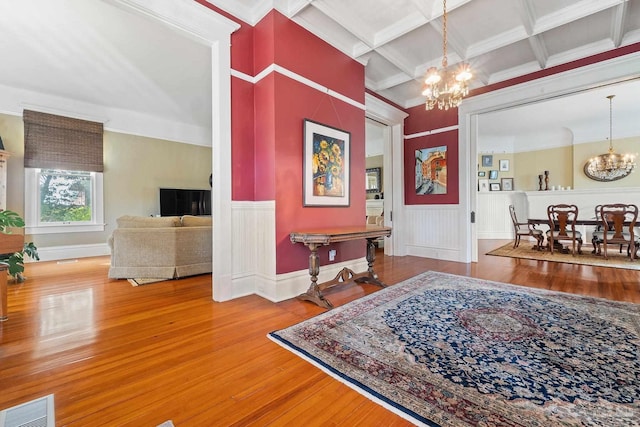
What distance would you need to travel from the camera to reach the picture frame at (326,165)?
3146mm

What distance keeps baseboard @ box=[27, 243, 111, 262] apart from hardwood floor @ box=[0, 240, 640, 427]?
7.94 ft

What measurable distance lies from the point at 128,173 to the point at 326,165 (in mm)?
5112

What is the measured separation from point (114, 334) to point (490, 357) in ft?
8.73

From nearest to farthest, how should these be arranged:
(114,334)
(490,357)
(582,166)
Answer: (490,357) → (114,334) → (582,166)

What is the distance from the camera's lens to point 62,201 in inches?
206

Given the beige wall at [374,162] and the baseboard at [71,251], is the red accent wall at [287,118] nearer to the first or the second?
the baseboard at [71,251]

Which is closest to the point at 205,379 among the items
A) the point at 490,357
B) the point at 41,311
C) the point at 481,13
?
the point at 490,357

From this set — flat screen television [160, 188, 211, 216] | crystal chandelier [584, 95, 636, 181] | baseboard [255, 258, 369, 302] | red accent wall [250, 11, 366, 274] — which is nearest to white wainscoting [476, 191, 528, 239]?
crystal chandelier [584, 95, 636, 181]

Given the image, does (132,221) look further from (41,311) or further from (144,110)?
(144,110)

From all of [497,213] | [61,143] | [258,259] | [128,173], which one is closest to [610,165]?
[497,213]

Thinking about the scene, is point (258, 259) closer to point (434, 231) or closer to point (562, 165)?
point (434, 231)

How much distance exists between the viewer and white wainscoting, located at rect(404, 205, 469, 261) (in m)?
4.86

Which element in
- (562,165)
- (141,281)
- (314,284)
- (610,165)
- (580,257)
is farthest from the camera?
(562,165)

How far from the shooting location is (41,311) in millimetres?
2449
